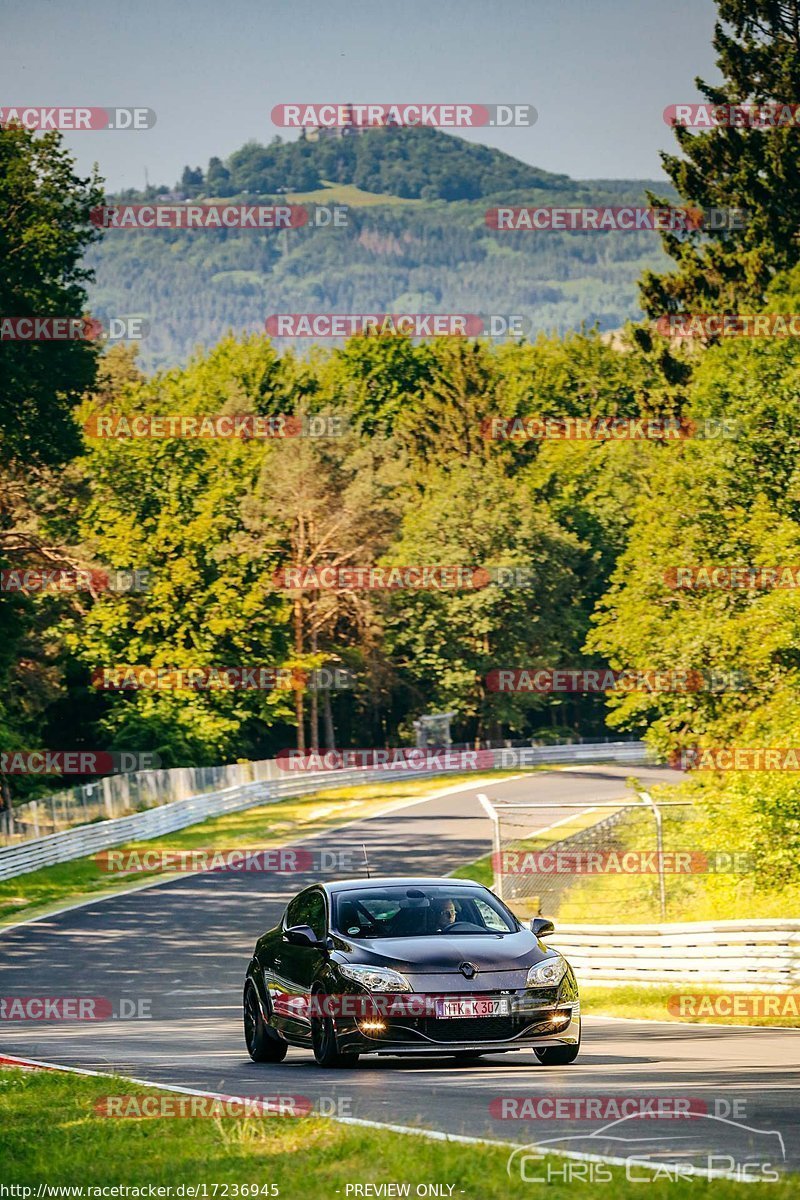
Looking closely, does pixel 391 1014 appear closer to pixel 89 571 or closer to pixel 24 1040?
pixel 24 1040

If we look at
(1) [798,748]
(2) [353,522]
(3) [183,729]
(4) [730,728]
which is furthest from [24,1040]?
(2) [353,522]

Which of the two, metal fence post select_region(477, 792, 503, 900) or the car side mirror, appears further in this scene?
metal fence post select_region(477, 792, 503, 900)

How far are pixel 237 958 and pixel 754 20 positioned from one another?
3957cm

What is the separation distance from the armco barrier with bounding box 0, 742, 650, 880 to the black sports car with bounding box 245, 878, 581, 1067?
28.5 metres

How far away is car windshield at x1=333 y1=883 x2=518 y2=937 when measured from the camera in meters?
13.5

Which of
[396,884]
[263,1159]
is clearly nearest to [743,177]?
[396,884]

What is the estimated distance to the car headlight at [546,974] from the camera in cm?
1270

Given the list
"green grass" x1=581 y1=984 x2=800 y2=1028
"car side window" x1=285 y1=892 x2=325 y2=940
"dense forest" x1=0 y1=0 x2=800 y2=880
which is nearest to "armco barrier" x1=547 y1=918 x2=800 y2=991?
"green grass" x1=581 y1=984 x2=800 y2=1028

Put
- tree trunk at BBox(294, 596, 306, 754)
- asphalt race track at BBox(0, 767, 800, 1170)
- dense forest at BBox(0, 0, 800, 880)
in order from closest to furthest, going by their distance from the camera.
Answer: asphalt race track at BBox(0, 767, 800, 1170) < dense forest at BBox(0, 0, 800, 880) < tree trunk at BBox(294, 596, 306, 754)

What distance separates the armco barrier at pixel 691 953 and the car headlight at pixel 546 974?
6.17 meters

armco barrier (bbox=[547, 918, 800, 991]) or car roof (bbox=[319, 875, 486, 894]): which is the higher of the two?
car roof (bbox=[319, 875, 486, 894])

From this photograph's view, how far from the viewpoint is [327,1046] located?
515 inches

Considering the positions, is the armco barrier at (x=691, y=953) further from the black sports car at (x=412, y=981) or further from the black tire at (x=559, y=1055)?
the black tire at (x=559, y=1055)

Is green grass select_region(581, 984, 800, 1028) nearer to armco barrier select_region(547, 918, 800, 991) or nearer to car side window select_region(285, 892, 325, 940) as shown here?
armco barrier select_region(547, 918, 800, 991)
